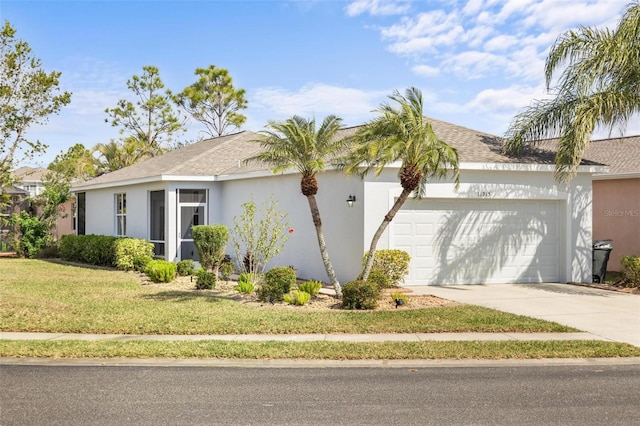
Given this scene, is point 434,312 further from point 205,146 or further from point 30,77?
point 30,77

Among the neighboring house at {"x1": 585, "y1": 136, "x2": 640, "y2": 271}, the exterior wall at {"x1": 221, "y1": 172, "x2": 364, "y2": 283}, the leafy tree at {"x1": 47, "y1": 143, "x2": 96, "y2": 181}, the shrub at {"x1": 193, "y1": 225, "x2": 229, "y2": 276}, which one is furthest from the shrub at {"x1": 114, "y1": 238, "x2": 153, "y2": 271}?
the leafy tree at {"x1": 47, "y1": 143, "x2": 96, "y2": 181}

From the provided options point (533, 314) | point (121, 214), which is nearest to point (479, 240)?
point (533, 314)

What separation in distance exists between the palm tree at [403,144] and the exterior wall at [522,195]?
218 centimetres

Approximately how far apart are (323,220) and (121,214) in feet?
38.1

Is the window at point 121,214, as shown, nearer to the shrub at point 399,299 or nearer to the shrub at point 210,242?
the shrub at point 210,242

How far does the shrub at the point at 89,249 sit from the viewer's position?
22375 mm

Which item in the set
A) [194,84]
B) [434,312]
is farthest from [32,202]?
[434,312]

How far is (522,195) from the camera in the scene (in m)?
16.9

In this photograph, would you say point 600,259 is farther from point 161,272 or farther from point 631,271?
point 161,272

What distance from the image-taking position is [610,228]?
21859 mm

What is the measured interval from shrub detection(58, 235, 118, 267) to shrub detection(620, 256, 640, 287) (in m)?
17.0

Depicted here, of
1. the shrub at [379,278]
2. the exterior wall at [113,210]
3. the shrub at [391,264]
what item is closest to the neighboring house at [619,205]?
the shrub at [391,264]

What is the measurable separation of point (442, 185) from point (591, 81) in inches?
190

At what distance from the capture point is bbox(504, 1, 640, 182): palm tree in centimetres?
1521
